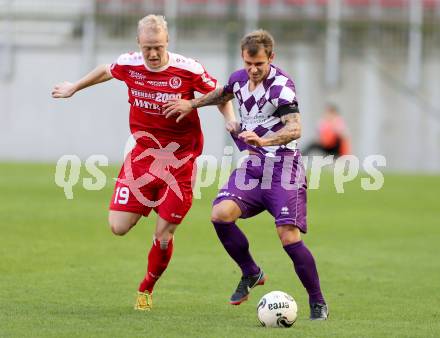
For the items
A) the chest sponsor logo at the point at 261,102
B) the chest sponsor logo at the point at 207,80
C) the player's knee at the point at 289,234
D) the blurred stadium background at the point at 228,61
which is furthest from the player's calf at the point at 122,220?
the blurred stadium background at the point at 228,61

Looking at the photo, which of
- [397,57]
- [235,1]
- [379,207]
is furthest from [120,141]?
[379,207]

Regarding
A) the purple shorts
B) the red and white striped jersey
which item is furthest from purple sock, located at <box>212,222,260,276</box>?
the red and white striped jersey

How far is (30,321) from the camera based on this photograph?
8.13 m

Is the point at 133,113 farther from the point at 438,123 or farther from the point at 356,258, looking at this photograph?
the point at 438,123

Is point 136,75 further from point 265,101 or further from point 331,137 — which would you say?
point 331,137

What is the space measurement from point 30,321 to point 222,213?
5.76 ft

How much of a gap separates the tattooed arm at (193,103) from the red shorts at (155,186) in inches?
18.8

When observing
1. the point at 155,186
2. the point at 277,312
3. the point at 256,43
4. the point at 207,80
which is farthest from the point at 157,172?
the point at 277,312

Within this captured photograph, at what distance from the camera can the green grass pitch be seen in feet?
26.8

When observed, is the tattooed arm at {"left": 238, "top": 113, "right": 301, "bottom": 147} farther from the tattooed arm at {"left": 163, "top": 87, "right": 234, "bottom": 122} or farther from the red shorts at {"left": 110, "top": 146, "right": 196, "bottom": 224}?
the red shorts at {"left": 110, "top": 146, "right": 196, "bottom": 224}

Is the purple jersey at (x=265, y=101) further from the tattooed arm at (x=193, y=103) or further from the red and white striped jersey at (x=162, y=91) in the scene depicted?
the red and white striped jersey at (x=162, y=91)

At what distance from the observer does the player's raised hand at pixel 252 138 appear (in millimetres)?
8047

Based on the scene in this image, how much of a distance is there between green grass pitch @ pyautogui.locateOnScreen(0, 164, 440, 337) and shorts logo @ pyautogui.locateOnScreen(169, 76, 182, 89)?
72.8 inches

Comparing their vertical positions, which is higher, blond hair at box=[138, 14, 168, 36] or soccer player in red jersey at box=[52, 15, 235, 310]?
blond hair at box=[138, 14, 168, 36]
